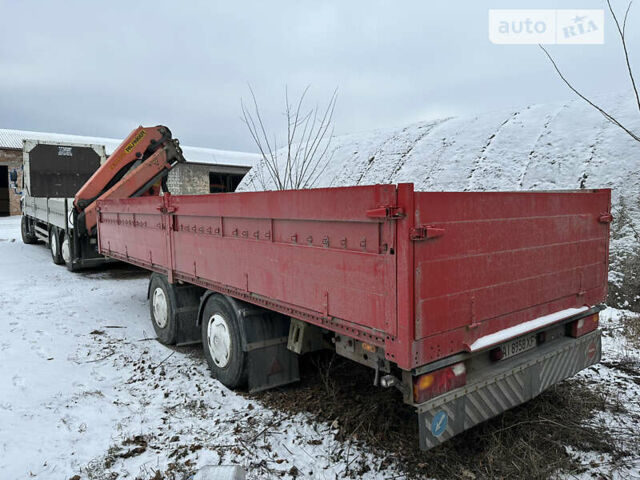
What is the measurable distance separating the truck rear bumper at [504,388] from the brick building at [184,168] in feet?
75.7

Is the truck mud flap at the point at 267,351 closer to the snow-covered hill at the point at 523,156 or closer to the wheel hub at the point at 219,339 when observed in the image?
the wheel hub at the point at 219,339

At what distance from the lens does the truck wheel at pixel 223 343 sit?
13.1 ft

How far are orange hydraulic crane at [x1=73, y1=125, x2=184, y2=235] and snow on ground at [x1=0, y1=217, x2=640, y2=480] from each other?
107 inches

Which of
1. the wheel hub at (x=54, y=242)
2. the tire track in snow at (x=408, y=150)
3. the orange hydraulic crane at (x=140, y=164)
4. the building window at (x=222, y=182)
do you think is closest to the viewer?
the orange hydraulic crane at (x=140, y=164)

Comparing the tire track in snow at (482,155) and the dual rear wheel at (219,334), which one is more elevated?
the tire track in snow at (482,155)

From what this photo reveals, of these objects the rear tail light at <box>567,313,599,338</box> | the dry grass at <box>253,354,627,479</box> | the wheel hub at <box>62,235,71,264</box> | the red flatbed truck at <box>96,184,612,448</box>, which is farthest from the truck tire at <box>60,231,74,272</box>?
the rear tail light at <box>567,313,599,338</box>

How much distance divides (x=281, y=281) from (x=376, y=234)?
3.44 feet

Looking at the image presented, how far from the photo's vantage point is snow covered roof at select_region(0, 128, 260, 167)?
2653cm

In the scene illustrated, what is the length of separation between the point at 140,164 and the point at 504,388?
289 inches

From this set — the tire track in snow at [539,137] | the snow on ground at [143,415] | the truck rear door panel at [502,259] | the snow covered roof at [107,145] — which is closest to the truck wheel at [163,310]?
the snow on ground at [143,415]

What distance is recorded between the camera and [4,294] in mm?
7926

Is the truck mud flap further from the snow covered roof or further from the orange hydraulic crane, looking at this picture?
the snow covered roof

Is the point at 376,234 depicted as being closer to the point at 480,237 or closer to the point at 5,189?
the point at 480,237

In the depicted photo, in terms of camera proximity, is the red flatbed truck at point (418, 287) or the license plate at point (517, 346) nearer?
the red flatbed truck at point (418, 287)
